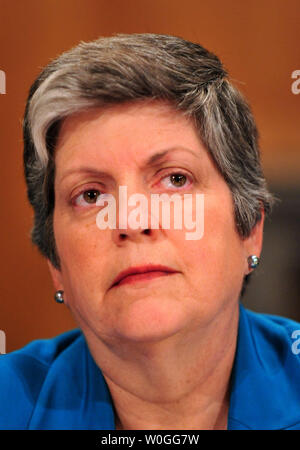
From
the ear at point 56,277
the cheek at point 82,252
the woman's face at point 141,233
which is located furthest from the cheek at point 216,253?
the ear at point 56,277

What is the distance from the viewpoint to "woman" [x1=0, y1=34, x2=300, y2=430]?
0.90 metres

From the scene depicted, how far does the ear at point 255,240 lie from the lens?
105 cm

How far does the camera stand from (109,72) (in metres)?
0.92

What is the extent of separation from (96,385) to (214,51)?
0.70 m

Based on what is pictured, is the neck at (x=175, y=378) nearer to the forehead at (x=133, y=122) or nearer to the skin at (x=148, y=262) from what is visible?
the skin at (x=148, y=262)

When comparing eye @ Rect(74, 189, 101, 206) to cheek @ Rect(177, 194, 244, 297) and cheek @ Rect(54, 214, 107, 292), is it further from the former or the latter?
cheek @ Rect(177, 194, 244, 297)

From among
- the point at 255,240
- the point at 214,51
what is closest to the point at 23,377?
the point at 255,240

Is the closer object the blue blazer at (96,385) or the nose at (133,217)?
the nose at (133,217)

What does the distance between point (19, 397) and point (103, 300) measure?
0.30 m

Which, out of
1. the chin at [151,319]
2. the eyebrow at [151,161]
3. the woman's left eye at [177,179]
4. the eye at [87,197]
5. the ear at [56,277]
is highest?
the eyebrow at [151,161]

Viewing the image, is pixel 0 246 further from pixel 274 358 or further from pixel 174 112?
pixel 274 358

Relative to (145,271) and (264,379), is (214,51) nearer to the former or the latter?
(145,271)

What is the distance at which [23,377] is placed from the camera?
1.07 metres

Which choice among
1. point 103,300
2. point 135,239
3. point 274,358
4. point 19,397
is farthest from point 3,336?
point 274,358
